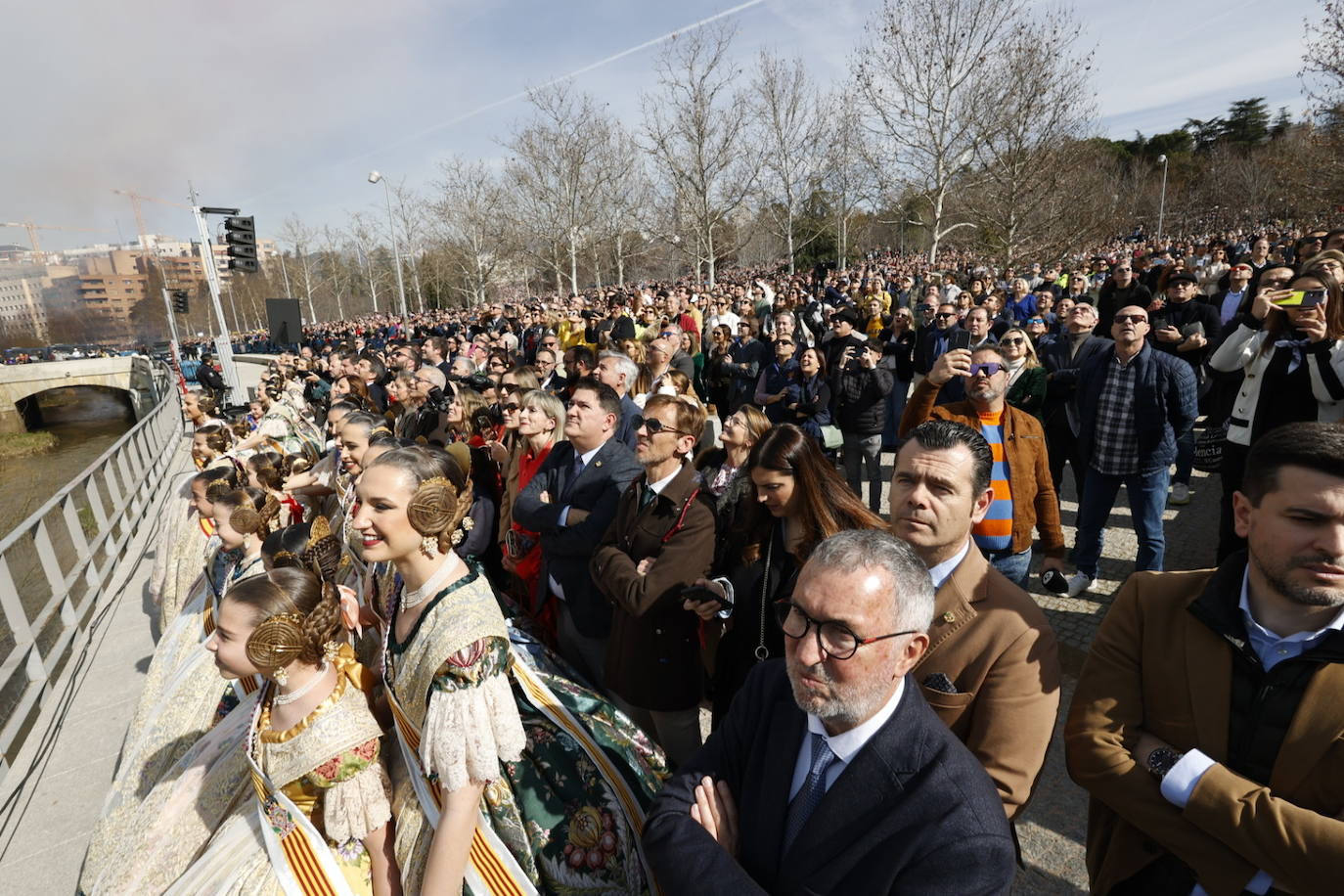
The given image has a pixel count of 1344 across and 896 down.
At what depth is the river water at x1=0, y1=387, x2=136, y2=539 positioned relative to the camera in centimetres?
2136

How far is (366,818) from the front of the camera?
1986mm

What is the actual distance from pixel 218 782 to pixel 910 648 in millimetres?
2396

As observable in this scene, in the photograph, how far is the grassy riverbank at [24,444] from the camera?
29797 mm

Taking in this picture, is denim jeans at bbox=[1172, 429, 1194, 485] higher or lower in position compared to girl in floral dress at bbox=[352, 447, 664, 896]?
lower

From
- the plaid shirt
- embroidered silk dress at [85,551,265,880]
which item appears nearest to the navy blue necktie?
embroidered silk dress at [85,551,265,880]

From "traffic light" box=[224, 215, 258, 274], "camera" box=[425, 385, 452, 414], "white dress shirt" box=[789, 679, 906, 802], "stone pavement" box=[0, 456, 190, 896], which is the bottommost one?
"stone pavement" box=[0, 456, 190, 896]

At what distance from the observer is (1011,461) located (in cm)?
366

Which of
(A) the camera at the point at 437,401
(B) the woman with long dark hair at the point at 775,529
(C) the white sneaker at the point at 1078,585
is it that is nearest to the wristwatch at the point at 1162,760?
(B) the woman with long dark hair at the point at 775,529

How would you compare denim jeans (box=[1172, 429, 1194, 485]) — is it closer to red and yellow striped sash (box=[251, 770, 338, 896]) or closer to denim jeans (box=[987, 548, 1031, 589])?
denim jeans (box=[987, 548, 1031, 589])

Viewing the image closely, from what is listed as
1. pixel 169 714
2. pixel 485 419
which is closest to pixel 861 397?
pixel 485 419

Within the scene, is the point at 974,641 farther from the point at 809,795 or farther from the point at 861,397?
the point at 861,397

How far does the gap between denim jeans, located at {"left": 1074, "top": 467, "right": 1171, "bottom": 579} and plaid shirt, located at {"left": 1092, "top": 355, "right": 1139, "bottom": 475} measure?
10 centimetres

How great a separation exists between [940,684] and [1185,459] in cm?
572

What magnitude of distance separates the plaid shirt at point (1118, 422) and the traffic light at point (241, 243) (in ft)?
52.6
